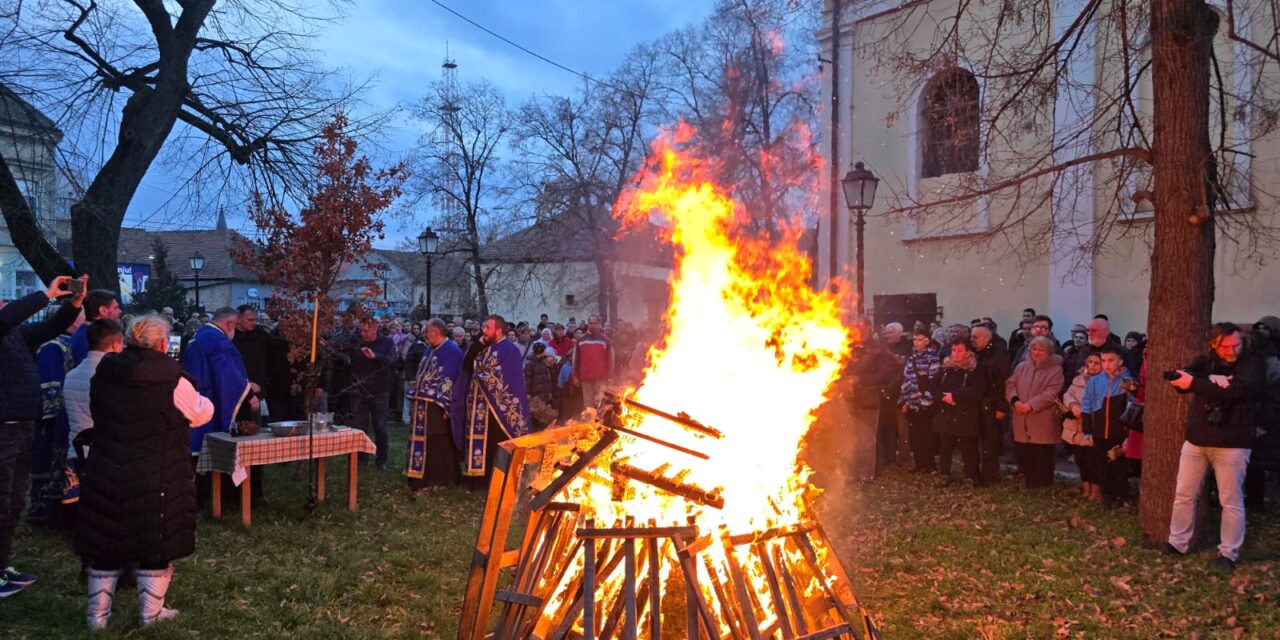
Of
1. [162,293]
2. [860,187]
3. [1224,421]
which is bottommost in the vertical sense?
[1224,421]

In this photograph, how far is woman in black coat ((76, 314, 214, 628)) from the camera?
4.99 metres

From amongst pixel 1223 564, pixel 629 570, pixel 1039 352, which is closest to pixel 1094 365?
pixel 1039 352

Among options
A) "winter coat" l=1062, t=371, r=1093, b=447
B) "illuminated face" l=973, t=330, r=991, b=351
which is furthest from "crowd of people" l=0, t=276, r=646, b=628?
"winter coat" l=1062, t=371, r=1093, b=447

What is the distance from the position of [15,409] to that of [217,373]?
2.30 m

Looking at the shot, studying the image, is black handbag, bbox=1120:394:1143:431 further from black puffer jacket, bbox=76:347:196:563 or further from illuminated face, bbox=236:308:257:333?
illuminated face, bbox=236:308:257:333

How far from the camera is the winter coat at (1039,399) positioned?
9.12 metres

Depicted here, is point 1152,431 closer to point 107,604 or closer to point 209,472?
point 107,604

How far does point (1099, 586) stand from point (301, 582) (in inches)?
224

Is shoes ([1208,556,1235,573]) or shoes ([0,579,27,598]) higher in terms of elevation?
shoes ([0,579,27,598])

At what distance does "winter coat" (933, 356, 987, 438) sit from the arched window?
2203 millimetres

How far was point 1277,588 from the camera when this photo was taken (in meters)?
5.98

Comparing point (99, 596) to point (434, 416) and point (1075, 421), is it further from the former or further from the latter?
point (1075, 421)

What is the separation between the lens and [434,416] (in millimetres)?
9766

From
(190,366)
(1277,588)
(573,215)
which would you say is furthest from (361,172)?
(573,215)
